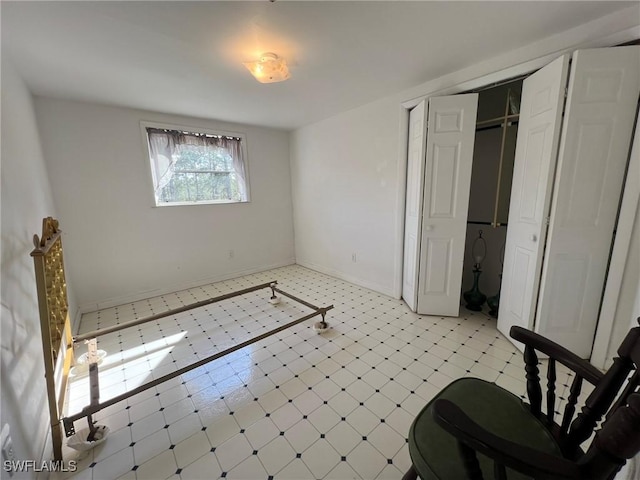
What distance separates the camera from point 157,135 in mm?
3363

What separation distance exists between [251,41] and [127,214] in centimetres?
262

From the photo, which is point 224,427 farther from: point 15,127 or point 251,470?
point 15,127

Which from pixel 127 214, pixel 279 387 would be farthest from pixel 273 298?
pixel 127 214

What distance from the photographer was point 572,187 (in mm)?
1821

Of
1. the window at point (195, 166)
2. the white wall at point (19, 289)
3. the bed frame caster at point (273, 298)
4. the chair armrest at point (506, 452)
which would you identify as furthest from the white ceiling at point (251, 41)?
the bed frame caster at point (273, 298)

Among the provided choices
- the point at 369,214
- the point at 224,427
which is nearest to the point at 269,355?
the point at 224,427

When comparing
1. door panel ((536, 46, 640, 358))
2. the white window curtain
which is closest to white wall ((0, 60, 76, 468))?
the white window curtain

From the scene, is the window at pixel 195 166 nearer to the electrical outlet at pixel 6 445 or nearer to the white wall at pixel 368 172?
the white wall at pixel 368 172

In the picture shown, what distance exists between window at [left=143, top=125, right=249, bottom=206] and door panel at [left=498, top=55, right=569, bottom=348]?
3493mm

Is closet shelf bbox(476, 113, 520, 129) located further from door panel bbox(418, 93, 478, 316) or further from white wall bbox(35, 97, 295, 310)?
white wall bbox(35, 97, 295, 310)

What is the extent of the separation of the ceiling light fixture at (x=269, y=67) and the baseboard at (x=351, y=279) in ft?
8.48

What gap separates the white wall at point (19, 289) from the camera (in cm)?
118

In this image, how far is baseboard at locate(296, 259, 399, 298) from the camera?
3.38 metres

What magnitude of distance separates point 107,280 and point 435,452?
376cm
